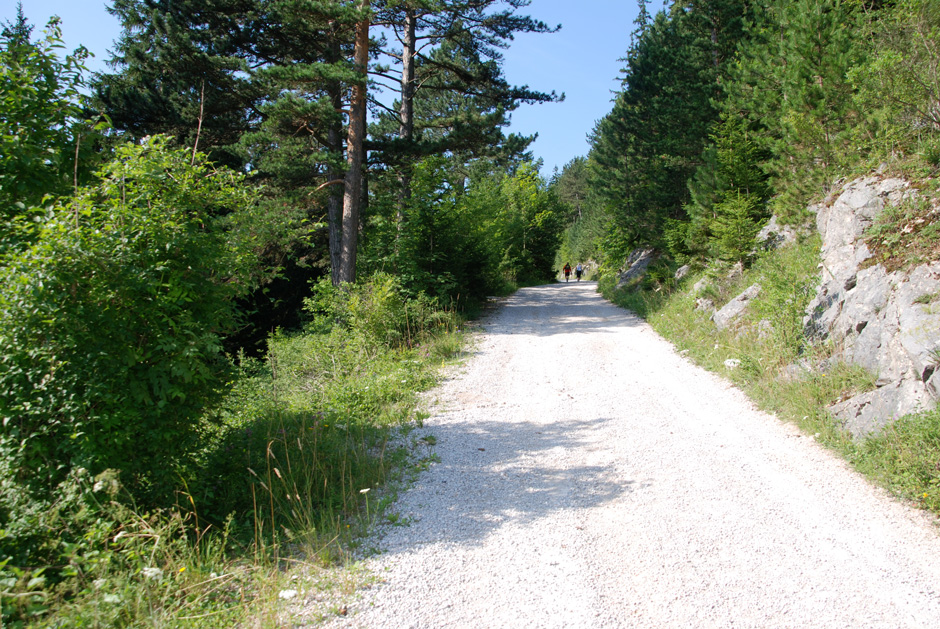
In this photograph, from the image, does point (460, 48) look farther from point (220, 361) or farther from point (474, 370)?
point (220, 361)

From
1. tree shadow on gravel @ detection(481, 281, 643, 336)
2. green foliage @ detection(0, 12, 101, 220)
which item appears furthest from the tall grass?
tree shadow on gravel @ detection(481, 281, 643, 336)

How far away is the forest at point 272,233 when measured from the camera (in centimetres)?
347

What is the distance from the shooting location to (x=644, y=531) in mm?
4199

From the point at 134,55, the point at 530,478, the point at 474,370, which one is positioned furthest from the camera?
the point at 134,55

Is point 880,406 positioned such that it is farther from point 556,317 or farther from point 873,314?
point 556,317

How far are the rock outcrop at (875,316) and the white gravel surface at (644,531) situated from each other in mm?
864

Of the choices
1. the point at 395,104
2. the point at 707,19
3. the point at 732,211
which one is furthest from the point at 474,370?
the point at 707,19

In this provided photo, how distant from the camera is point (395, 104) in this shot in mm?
16969

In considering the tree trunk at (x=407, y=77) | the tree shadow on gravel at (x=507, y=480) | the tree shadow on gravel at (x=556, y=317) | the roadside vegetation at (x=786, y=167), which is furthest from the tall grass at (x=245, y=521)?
the tree trunk at (x=407, y=77)

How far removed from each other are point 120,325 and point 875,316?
7827mm

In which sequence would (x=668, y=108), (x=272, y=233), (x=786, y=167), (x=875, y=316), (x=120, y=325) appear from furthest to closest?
(x=668, y=108), (x=786, y=167), (x=875, y=316), (x=272, y=233), (x=120, y=325)

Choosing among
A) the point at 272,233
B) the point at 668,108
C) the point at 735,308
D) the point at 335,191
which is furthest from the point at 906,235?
the point at 335,191

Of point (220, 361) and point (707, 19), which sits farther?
point (707, 19)

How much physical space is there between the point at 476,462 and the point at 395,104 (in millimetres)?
14343
